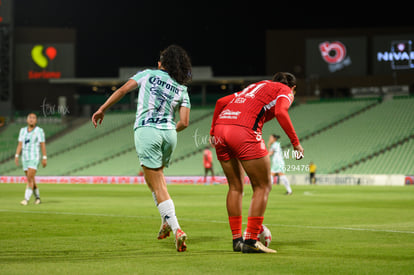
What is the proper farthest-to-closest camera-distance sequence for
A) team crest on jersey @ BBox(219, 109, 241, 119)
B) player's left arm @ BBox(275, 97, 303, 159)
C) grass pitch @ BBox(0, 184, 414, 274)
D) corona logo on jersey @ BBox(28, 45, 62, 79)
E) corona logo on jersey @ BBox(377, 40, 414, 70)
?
corona logo on jersey @ BBox(28, 45, 62, 79)
corona logo on jersey @ BBox(377, 40, 414, 70)
team crest on jersey @ BBox(219, 109, 241, 119)
player's left arm @ BBox(275, 97, 303, 159)
grass pitch @ BBox(0, 184, 414, 274)

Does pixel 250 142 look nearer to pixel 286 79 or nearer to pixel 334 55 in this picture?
pixel 286 79

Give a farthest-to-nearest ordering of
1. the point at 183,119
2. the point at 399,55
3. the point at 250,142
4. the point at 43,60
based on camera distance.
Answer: the point at 43,60, the point at 399,55, the point at 183,119, the point at 250,142

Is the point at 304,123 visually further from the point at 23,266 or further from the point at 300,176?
the point at 23,266

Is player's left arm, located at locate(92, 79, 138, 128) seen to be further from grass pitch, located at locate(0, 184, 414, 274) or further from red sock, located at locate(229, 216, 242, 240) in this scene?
red sock, located at locate(229, 216, 242, 240)

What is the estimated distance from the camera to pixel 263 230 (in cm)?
842

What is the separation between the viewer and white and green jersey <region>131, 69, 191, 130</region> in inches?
319

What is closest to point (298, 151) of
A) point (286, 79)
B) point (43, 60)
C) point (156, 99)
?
point (286, 79)

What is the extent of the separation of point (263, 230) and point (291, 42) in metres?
53.1

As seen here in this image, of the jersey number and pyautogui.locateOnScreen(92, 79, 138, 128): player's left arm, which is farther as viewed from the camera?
the jersey number

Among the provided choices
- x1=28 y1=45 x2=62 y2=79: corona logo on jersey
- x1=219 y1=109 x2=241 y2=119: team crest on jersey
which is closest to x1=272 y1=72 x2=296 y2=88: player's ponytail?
x1=219 y1=109 x2=241 y2=119: team crest on jersey

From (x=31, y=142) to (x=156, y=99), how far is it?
35.9 feet

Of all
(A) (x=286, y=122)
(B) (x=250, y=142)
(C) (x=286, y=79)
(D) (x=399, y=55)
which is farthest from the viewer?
(D) (x=399, y=55)

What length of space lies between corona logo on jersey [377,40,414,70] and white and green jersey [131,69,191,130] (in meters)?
50.4

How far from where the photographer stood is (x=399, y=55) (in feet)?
183
